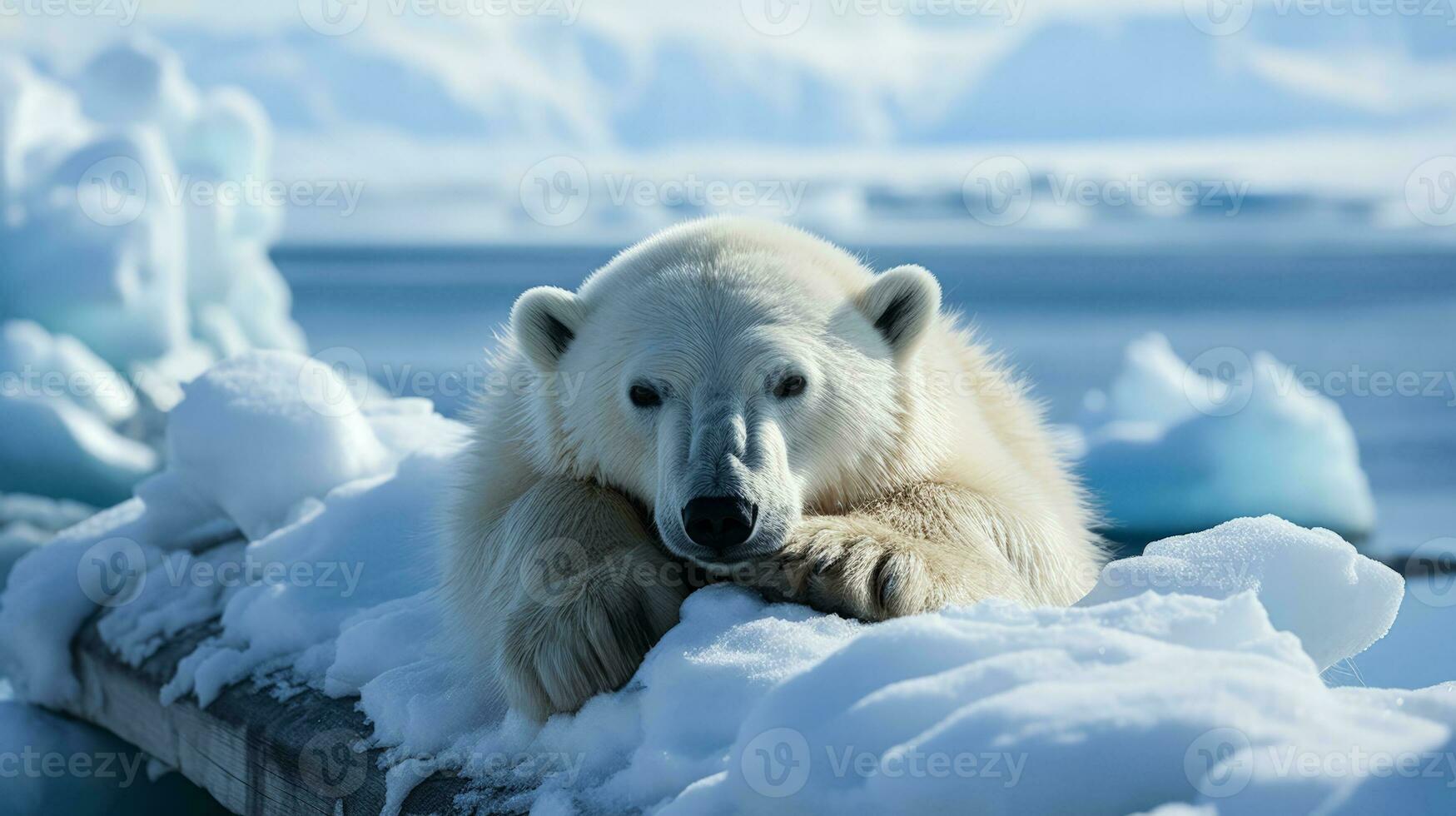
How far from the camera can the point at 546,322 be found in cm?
321

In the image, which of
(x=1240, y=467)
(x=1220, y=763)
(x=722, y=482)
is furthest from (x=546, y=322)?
(x=1240, y=467)

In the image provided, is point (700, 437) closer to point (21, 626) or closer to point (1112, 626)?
point (1112, 626)

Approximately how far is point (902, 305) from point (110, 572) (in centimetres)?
309

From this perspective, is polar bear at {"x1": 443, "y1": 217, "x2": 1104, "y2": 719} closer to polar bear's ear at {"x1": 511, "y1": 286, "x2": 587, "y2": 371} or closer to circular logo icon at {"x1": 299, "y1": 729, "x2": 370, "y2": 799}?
polar bear's ear at {"x1": 511, "y1": 286, "x2": 587, "y2": 371}

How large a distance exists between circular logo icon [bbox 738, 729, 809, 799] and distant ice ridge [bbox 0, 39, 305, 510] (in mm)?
8968

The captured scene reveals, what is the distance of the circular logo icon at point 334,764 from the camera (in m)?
2.99

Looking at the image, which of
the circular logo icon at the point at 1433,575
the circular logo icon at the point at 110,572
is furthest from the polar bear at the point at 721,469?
the circular logo icon at the point at 1433,575

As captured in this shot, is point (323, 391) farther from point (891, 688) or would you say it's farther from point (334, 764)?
point (891, 688)

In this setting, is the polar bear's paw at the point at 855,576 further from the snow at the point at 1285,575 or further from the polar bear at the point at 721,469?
the snow at the point at 1285,575

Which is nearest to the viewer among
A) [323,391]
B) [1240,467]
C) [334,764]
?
[334,764]

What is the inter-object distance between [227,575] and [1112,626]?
335cm

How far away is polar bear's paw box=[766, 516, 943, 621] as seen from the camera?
255cm

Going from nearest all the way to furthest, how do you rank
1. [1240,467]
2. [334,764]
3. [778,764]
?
[778,764]
[334,764]
[1240,467]

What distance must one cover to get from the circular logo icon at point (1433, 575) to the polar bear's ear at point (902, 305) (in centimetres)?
393
